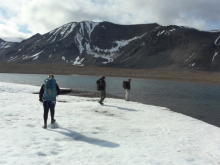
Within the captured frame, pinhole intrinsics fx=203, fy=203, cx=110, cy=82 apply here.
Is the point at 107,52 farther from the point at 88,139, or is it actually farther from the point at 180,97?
the point at 88,139

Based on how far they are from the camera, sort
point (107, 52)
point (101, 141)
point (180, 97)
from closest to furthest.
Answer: point (101, 141) → point (180, 97) → point (107, 52)

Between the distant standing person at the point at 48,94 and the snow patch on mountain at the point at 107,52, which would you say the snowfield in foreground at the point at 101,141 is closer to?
the distant standing person at the point at 48,94

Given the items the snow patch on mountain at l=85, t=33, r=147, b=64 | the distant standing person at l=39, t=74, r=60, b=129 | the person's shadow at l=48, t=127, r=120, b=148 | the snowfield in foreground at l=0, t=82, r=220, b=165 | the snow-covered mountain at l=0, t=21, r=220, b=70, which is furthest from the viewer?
the snow patch on mountain at l=85, t=33, r=147, b=64

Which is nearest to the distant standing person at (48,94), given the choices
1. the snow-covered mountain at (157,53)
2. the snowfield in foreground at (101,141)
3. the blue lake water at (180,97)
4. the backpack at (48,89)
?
the backpack at (48,89)

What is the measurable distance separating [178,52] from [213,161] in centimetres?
14511

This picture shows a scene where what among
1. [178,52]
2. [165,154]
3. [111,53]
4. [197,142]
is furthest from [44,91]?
[111,53]

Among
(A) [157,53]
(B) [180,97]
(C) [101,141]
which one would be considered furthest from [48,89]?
(A) [157,53]

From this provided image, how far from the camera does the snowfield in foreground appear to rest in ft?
18.2

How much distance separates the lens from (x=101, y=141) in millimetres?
7059

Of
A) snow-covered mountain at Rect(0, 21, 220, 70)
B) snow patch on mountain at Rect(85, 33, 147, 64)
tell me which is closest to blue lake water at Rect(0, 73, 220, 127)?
snow-covered mountain at Rect(0, 21, 220, 70)

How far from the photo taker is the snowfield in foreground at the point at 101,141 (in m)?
5.56

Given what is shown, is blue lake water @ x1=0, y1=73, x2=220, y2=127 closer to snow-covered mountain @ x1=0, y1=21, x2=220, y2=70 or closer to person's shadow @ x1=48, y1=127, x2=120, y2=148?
person's shadow @ x1=48, y1=127, x2=120, y2=148

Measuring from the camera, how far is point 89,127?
28.5ft

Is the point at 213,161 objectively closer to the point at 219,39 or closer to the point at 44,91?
the point at 44,91
